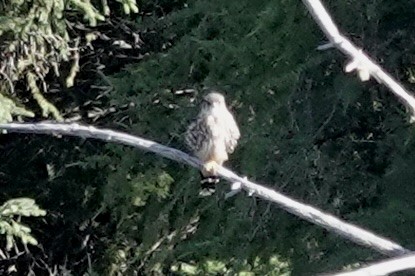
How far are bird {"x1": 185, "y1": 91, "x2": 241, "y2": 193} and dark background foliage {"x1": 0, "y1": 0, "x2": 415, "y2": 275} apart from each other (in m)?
1.34

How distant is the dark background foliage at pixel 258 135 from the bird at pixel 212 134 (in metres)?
1.34

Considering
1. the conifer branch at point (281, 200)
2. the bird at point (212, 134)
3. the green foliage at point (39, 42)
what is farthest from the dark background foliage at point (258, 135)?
the conifer branch at point (281, 200)

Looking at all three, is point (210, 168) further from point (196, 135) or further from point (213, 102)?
point (213, 102)

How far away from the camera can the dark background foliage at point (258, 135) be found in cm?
724

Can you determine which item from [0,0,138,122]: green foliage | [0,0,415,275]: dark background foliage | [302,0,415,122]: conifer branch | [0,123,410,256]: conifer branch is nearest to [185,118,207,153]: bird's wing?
[0,123,410,256]: conifer branch

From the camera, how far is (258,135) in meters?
7.21

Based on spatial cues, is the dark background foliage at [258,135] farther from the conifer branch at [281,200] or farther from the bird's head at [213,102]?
the conifer branch at [281,200]

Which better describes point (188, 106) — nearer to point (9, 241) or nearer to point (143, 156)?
point (143, 156)

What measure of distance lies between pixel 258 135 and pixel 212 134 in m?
1.81

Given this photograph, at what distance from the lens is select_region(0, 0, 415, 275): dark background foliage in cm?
724


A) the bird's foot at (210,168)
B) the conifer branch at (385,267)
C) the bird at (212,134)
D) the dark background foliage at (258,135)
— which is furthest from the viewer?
the dark background foliage at (258,135)

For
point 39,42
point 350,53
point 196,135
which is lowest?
point 350,53

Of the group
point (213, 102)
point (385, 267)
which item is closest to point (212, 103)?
point (213, 102)

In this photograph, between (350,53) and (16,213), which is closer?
(350,53)
